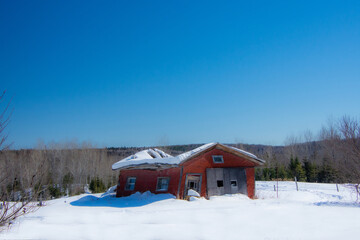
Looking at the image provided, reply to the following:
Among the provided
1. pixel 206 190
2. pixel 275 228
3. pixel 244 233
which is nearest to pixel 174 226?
pixel 244 233

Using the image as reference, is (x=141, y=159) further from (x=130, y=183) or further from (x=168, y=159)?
(x=168, y=159)

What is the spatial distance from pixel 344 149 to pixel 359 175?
1351 millimetres

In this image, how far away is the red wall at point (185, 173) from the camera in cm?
1541

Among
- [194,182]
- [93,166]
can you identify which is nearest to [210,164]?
[194,182]

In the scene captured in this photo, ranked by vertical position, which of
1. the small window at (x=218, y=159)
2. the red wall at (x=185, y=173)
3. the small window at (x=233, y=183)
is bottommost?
the small window at (x=233, y=183)

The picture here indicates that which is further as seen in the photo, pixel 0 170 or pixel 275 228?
pixel 275 228

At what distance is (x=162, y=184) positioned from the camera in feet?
53.7

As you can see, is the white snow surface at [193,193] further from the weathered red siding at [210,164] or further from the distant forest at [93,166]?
the distant forest at [93,166]

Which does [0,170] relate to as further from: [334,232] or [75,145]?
[75,145]

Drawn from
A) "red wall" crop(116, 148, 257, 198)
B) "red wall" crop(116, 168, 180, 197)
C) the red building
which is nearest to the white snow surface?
the red building

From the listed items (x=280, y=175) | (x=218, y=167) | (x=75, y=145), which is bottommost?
(x=280, y=175)

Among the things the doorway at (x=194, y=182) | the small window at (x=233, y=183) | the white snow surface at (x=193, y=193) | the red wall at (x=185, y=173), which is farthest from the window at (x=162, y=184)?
the small window at (x=233, y=183)

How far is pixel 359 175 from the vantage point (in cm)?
1148

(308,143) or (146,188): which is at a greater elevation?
(308,143)
